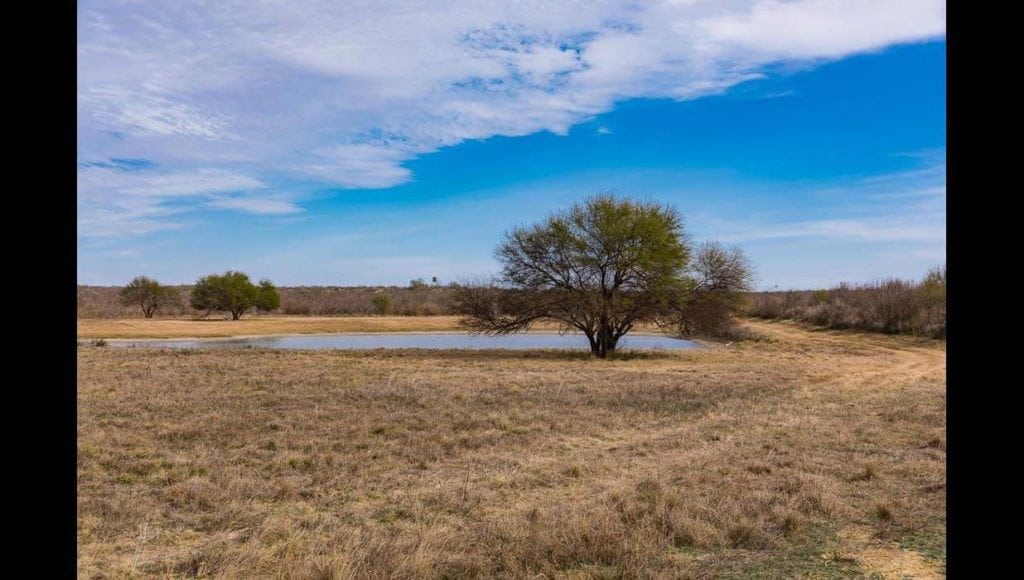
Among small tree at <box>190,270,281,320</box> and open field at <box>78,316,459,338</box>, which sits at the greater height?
small tree at <box>190,270,281,320</box>

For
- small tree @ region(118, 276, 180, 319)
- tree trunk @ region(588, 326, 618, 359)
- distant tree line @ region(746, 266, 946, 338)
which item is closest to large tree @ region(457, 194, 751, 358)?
tree trunk @ region(588, 326, 618, 359)

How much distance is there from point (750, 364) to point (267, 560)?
24.7 m

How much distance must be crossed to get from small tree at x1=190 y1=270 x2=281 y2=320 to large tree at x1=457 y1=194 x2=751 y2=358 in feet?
154

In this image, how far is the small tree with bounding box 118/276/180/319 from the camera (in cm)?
7625

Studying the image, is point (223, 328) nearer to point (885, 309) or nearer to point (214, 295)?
point (214, 295)

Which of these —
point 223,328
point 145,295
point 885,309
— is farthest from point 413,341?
point 145,295

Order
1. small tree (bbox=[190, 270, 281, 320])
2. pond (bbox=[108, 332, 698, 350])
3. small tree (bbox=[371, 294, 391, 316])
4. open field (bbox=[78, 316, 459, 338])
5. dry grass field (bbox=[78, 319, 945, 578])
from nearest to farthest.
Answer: dry grass field (bbox=[78, 319, 945, 578]) → pond (bbox=[108, 332, 698, 350]) → open field (bbox=[78, 316, 459, 338]) → small tree (bbox=[190, 270, 281, 320]) → small tree (bbox=[371, 294, 391, 316])

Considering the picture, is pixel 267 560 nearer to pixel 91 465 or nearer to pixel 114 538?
pixel 114 538

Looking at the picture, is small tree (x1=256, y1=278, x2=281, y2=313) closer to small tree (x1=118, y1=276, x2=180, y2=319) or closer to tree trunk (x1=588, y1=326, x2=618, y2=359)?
small tree (x1=118, y1=276, x2=180, y2=319)

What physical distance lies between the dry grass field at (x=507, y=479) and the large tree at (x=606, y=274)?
41.2 feet

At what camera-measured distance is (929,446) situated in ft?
37.1

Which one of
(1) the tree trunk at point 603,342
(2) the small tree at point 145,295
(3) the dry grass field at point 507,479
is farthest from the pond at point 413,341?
(2) the small tree at point 145,295

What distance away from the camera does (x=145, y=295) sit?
250 ft
